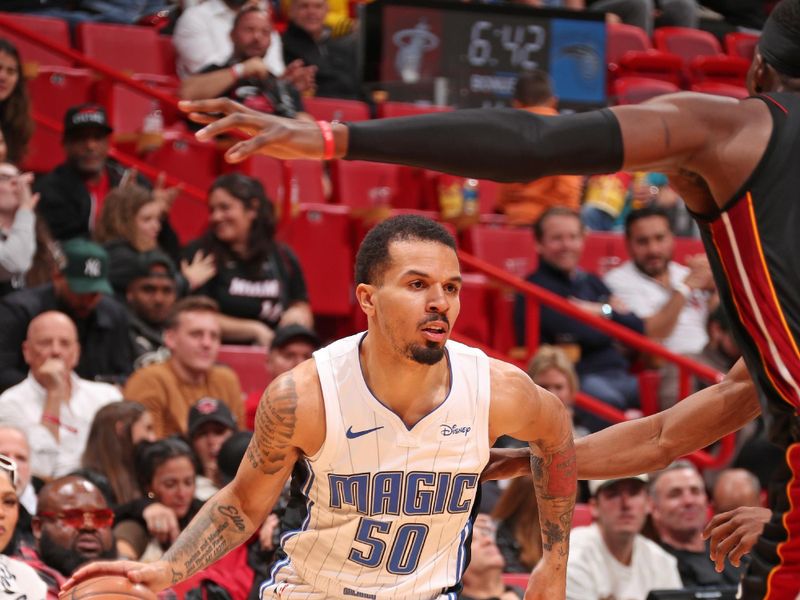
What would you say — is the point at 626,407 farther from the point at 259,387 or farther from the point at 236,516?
the point at 236,516

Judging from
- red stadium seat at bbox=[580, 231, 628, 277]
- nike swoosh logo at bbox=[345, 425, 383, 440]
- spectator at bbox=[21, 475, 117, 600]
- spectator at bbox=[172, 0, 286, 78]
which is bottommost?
spectator at bbox=[21, 475, 117, 600]

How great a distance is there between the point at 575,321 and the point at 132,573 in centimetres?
572

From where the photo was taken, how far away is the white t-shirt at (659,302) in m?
9.55

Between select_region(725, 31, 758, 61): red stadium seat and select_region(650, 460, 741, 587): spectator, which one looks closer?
select_region(650, 460, 741, 587): spectator

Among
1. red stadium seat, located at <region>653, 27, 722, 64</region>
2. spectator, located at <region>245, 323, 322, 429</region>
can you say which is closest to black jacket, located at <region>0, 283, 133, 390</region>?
A: spectator, located at <region>245, 323, 322, 429</region>

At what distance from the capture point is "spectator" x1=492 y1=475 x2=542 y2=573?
707cm

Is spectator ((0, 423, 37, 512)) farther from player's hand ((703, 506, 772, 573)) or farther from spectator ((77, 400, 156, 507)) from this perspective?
player's hand ((703, 506, 772, 573))

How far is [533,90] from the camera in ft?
33.8

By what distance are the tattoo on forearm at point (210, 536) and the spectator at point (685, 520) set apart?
13.1ft

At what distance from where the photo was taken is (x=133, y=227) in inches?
331

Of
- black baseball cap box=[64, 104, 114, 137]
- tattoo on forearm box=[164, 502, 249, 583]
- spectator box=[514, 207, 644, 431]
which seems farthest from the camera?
spectator box=[514, 207, 644, 431]

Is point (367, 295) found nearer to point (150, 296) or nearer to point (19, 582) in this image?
point (19, 582)

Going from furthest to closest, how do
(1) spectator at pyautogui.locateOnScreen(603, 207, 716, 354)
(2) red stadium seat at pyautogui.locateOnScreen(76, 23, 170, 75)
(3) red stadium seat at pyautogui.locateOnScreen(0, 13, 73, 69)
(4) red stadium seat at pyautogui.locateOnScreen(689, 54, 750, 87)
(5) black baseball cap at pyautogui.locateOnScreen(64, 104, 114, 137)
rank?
(4) red stadium seat at pyautogui.locateOnScreen(689, 54, 750, 87), (2) red stadium seat at pyautogui.locateOnScreen(76, 23, 170, 75), (3) red stadium seat at pyautogui.locateOnScreen(0, 13, 73, 69), (1) spectator at pyautogui.locateOnScreen(603, 207, 716, 354), (5) black baseball cap at pyautogui.locateOnScreen(64, 104, 114, 137)

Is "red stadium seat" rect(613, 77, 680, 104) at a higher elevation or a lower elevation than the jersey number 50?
higher
